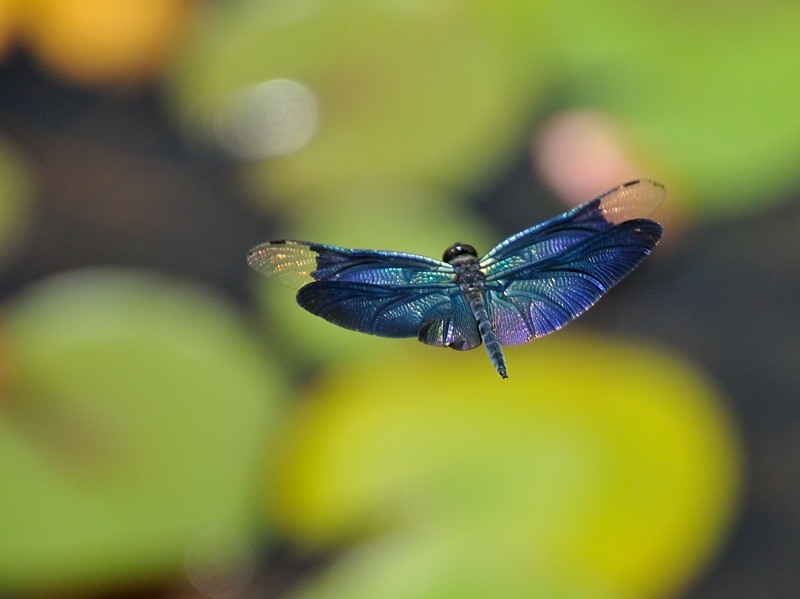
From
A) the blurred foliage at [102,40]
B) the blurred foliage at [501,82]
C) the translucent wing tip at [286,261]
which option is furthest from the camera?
the blurred foliage at [102,40]

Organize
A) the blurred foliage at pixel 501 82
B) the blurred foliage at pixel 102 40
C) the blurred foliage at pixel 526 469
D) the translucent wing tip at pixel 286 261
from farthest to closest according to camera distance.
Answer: the blurred foliage at pixel 102 40, the blurred foliage at pixel 501 82, the blurred foliage at pixel 526 469, the translucent wing tip at pixel 286 261

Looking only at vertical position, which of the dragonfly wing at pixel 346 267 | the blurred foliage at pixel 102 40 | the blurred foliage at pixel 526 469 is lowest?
the dragonfly wing at pixel 346 267

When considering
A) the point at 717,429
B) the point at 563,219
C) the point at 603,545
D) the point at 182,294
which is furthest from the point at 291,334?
the point at 563,219

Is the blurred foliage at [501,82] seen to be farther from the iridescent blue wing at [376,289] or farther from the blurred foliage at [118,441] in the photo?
the iridescent blue wing at [376,289]

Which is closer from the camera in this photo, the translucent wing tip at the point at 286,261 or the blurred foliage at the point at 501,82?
the translucent wing tip at the point at 286,261

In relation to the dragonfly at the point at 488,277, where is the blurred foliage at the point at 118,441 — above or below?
above

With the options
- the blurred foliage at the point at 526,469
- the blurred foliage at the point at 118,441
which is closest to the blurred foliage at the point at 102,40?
the blurred foliage at the point at 118,441

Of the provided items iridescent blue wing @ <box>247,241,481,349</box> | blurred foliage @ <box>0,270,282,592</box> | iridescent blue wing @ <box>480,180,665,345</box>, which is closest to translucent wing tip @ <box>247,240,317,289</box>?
iridescent blue wing @ <box>247,241,481,349</box>

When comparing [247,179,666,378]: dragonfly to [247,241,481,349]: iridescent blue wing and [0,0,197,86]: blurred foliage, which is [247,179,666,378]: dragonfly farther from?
[0,0,197,86]: blurred foliage
